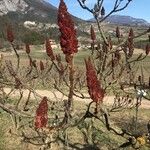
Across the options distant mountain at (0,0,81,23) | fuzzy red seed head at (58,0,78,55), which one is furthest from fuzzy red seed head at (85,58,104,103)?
distant mountain at (0,0,81,23)

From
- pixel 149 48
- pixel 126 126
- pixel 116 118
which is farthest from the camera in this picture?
pixel 116 118

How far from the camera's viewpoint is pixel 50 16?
17988 cm

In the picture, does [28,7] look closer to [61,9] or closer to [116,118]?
[116,118]

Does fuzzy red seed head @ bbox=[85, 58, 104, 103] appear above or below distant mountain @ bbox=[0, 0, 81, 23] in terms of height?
above

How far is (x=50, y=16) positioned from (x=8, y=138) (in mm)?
165334

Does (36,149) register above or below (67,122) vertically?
below

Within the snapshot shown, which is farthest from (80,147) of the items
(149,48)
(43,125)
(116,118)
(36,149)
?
(43,125)

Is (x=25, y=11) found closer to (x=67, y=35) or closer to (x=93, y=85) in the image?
(x=93, y=85)

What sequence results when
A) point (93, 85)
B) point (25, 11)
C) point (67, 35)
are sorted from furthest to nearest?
point (25, 11) → point (93, 85) → point (67, 35)

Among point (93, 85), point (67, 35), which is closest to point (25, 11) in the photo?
point (93, 85)

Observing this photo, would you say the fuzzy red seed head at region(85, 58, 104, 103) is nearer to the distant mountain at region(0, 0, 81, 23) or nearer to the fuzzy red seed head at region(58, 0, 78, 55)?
the fuzzy red seed head at region(58, 0, 78, 55)

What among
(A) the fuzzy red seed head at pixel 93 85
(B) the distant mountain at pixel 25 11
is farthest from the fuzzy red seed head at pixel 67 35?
(B) the distant mountain at pixel 25 11

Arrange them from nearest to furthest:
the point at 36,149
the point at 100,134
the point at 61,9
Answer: the point at 61,9
the point at 36,149
the point at 100,134

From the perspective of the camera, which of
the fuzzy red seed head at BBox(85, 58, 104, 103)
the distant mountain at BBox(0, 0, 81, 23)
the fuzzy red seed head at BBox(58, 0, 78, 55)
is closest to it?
the fuzzy red seed head at BBox(58, 0, 78, 55)
